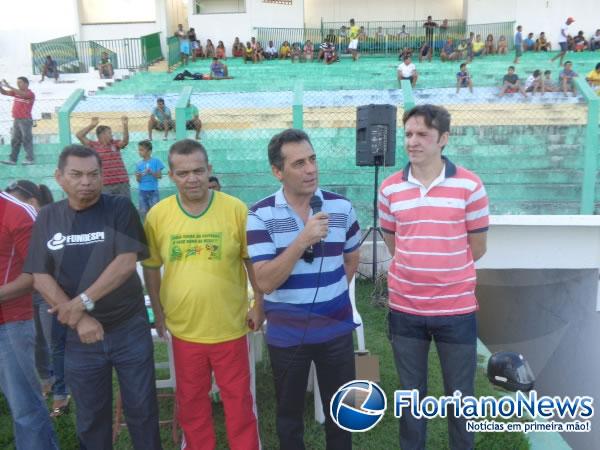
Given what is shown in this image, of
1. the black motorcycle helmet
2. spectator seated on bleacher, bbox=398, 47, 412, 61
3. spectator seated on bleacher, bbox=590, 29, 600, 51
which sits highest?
spectator seated on bleacher, bbox=590, 29, 600, 51

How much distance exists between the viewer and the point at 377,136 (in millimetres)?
5527

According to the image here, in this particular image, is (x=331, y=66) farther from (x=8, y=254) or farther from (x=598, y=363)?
(x=8, y=254)

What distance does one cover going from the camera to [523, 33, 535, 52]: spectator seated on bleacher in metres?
18.4

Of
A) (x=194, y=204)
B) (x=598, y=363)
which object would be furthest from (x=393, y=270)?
(x=598, y=363)

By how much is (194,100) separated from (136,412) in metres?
5.38

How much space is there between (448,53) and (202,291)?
16.8 meters

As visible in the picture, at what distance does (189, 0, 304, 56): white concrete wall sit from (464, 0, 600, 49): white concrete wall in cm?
656

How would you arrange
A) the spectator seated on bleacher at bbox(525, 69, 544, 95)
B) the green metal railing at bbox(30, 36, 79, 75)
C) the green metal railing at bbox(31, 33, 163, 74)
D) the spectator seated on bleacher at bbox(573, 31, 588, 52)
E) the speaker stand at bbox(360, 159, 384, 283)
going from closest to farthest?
1. the speaker stand at bbox(360, 159, 384, 283)
2. the spectator seated on bleacher at bbox(525, 69, 544, 95)
3. the green metal railing at bbox(30, 36, 79, 75)
4. the green metal railing at bbox(31, 33, 163, 74)
5. the spectator seated on bleacher at bbox(573, 31, 588, 52)

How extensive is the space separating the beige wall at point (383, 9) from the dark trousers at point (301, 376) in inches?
739

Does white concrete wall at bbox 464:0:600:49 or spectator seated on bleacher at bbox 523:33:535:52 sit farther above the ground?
white concrete wall at bbox 464:0:600:49

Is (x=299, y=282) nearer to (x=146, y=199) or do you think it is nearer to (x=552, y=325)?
(x=146, y=199)

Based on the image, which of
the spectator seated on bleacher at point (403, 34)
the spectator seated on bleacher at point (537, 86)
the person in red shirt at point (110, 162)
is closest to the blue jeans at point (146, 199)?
the person in red shirt at point (110, 162)

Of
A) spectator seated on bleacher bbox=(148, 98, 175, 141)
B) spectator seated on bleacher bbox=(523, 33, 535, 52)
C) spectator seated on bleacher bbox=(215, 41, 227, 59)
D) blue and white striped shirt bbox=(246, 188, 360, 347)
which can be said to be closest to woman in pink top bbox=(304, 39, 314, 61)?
spectator seated on bleacher bbox=(215, 41, 227, 59)

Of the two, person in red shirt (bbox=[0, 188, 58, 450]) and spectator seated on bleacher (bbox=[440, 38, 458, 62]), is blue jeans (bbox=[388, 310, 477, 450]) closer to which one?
person in red shirt (bbox=[0, 188, 58, 450])
